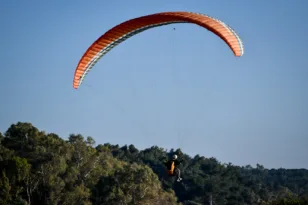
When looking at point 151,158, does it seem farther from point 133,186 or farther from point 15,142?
point 133,186

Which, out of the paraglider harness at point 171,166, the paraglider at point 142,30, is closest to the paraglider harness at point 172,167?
the paraglider harness at point 171,166

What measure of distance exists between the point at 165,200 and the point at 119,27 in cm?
3605

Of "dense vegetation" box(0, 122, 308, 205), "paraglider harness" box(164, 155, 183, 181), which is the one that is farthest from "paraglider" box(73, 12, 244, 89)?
"dense vegetation" box(0, 122, 308, 205)

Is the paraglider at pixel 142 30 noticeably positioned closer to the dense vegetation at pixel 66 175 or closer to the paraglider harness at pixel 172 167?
the paraglider harness at pixel 172 167

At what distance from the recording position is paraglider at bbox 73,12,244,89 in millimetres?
24516

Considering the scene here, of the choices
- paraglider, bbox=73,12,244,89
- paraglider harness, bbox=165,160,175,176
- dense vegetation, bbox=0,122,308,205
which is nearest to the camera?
paraglider, bbox=73,12,244,89

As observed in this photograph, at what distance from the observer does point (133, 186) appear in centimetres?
5859

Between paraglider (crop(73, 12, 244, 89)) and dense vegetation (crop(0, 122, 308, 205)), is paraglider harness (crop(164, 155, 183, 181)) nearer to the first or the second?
paraglider (crop(73, 12, 244, 89))

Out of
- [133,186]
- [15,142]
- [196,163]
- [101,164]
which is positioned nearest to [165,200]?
[133,186]

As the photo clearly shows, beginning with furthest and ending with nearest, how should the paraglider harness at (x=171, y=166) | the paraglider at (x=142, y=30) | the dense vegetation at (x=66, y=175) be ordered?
the dense vegetation at (x=66, y=175) < the paraglider harness at (x=171, y=166) < the paraglider at (x=142, y=30)

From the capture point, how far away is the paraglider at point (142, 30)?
2452 cm

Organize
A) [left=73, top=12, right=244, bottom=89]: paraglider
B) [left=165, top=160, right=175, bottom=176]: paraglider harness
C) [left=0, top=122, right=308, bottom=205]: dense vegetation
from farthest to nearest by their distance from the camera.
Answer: [left=0, top=122, right=308, bottom=205]: dense vegetation
[left=165, top=160, right=175, bottom=176]: paraglider harness
[left=73, top=12, right=244, bottom=89]: paraglider

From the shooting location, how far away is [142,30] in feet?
88.8

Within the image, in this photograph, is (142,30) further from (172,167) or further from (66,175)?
(66,175)
